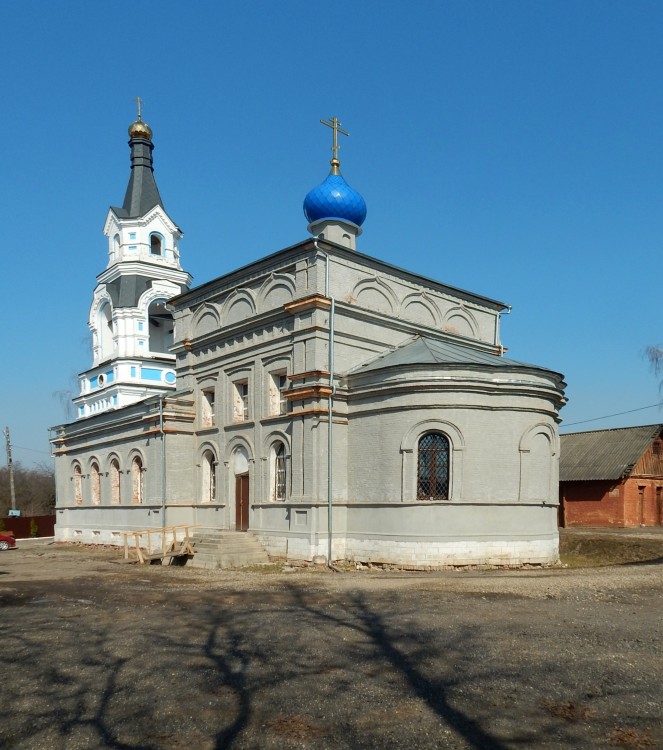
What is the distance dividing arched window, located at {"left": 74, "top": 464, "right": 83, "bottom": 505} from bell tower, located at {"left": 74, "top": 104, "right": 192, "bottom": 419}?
119 inches

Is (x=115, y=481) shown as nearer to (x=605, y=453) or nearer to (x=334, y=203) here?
(x=334, y=203)

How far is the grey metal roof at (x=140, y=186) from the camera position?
105 ft

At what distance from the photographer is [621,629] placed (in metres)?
9.06

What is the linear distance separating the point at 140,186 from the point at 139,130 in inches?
105

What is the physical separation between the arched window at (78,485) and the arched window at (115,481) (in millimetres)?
3416

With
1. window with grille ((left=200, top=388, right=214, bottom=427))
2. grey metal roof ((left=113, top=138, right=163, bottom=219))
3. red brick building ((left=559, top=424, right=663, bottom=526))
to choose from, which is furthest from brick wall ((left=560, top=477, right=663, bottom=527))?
grey metal roof ((left=113, top=138, right=163, bottom=219))

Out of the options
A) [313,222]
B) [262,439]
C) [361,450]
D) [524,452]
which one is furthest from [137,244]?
[524,452]

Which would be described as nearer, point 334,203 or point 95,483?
point 334,203

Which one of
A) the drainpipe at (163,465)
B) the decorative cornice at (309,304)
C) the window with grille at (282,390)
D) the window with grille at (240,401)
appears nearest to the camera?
the decorative cornice at (309,304)

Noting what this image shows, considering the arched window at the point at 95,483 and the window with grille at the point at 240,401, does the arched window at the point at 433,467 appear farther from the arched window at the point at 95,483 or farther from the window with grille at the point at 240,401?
the arched window at the point at 95,483

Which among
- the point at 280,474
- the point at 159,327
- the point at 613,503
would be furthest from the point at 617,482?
the point at 159,327

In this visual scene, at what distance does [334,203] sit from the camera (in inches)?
830

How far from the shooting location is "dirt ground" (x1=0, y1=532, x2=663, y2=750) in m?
5.60

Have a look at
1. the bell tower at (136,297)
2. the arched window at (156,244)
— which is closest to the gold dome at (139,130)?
the bell tower at (136,297)
